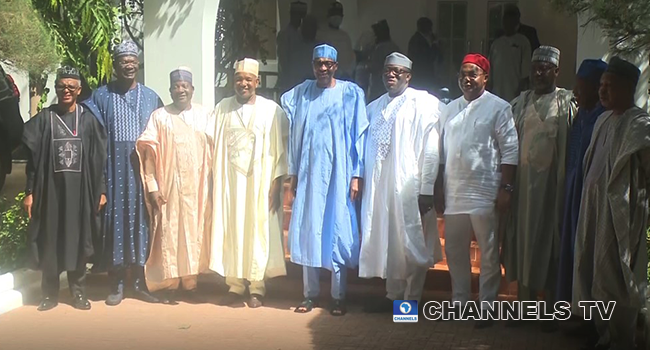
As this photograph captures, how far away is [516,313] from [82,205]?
3475 millimetres

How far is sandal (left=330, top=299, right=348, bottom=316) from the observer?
20.2ft

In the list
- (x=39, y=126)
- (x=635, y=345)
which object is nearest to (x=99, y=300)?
(x=39, y=126)

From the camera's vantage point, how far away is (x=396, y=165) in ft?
20.0

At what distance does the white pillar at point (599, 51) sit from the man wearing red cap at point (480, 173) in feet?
4.61

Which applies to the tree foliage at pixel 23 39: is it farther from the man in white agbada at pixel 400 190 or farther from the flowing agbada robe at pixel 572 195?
the flowing agbada robe at pixel 572 195

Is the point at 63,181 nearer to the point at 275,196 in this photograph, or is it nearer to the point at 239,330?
the point at 275,196

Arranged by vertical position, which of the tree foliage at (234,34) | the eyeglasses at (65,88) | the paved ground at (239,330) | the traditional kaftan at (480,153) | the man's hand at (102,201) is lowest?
the paved ground at (239,330)

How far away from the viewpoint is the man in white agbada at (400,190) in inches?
237

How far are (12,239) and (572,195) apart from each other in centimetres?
472

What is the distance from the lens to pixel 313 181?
6.28 m

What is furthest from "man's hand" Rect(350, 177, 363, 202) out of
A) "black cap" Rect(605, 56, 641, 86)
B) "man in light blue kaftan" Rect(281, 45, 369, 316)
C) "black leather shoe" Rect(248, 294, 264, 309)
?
"black cap" Rect(605, 56, 641, 86)

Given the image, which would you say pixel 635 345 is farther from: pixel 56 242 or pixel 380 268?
pixel 56 242

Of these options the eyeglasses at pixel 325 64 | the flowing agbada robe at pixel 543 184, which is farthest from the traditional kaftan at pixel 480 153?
the eyeglasses at pixel 325 64

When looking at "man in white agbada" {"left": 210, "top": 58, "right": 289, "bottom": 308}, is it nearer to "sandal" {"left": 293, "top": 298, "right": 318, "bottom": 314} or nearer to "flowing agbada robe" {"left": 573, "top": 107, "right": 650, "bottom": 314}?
"sandal" {"left": 293, "top": 298, "right": 318, "bottom": 314}
